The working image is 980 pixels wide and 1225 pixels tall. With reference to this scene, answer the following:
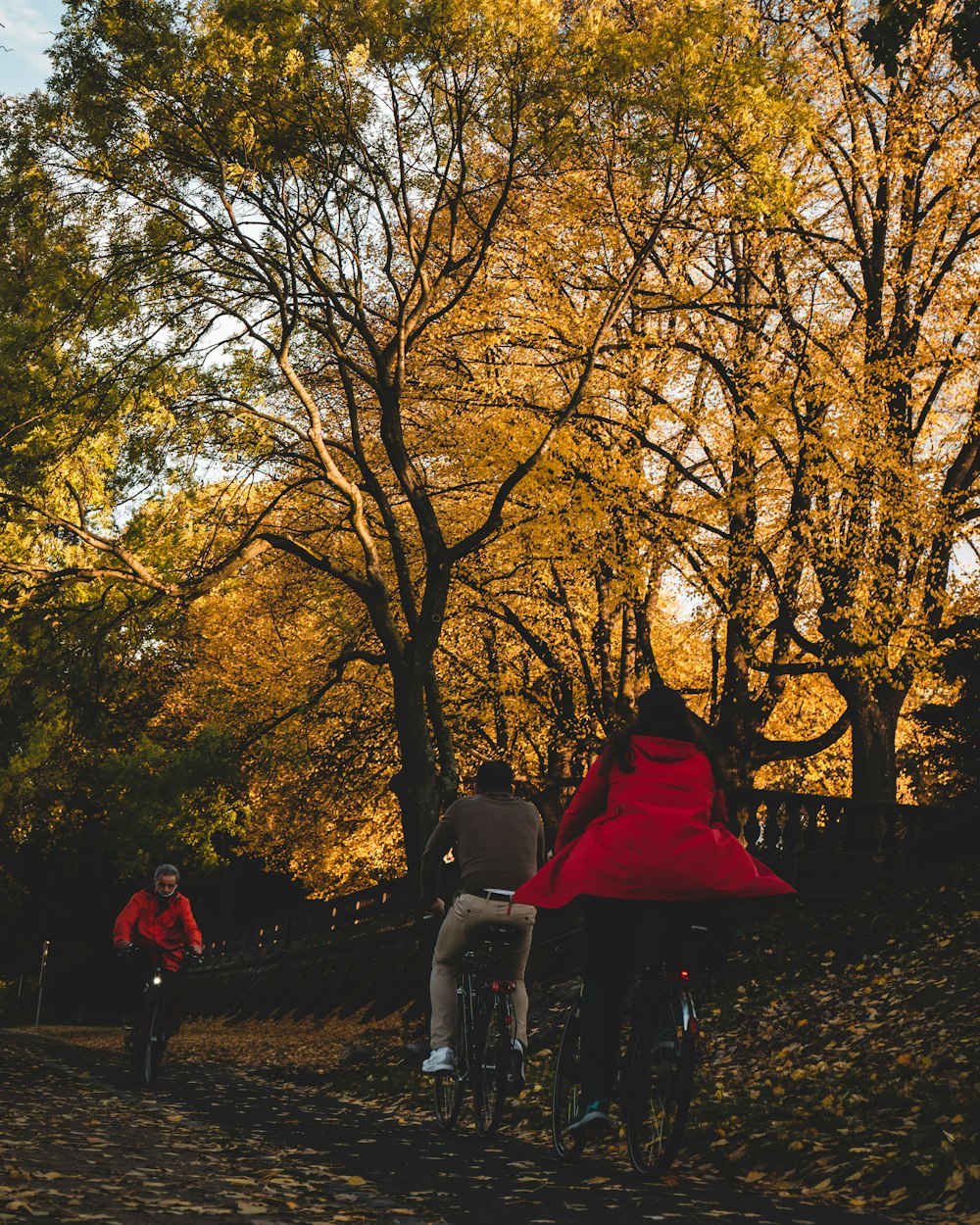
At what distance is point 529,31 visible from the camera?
14867 mm

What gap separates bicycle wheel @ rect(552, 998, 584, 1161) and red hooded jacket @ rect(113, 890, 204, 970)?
5.93 meters

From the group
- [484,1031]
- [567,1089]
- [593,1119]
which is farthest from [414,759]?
[593,1119]

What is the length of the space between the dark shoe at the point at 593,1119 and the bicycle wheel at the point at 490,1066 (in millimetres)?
1342

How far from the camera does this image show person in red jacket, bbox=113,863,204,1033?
37.6ft

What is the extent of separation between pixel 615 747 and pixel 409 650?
9.99 meters

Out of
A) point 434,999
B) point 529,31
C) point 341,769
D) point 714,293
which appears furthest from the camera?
point 341,769

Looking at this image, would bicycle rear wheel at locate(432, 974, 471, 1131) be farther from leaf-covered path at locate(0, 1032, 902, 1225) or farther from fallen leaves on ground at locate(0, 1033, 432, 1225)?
fallen leaves on ground at locate(0, 1033, 432, 1225)

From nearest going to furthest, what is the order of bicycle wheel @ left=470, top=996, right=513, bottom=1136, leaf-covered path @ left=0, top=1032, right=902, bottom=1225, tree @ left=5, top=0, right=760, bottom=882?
leaf-covered path @ left=0, top=1032, right=902, bottom=1225 < bicycle wheel @ left=470, top=996, right=513, bottom=1136 < tree @ left=5, top=0, right=760, bottom=882

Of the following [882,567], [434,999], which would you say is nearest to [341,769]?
[882,567]

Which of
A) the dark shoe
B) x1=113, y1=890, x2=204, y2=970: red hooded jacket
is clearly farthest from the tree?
the dark shoe

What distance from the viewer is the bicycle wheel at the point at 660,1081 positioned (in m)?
5.45

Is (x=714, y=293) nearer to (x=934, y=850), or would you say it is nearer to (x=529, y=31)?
(x=529, y=31)

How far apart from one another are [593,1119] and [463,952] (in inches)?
75.8

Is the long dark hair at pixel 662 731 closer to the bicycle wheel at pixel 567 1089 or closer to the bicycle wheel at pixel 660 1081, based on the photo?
the bicycle wheel at pixel 660 1081
